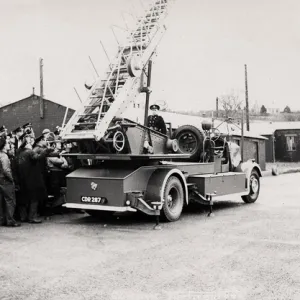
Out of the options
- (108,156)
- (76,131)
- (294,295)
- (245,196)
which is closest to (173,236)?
(108,156)

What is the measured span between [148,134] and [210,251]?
12.3 ft

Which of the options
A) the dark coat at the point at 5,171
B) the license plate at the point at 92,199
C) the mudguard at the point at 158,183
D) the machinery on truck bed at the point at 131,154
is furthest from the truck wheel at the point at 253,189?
the dark coat at the point at 5,171

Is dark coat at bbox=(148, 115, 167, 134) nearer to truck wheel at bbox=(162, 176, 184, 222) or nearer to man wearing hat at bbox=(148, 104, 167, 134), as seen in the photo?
man wearing hat at bbox=(148, 104, 167, 134)

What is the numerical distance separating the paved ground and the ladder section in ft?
6.73

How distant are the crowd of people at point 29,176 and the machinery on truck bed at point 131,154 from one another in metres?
0.67

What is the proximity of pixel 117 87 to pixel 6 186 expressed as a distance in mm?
3128

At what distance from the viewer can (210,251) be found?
738cm

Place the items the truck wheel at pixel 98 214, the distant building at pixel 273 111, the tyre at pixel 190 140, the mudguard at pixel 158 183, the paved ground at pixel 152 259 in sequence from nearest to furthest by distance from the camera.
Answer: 1. the paved ground at pixel 152 259
2. the mudguard at pixel 158 183
3. the truck wheel at pixel 98 214
4. the tyre at pixel 190 140
5. the distant building at pixel 273 111

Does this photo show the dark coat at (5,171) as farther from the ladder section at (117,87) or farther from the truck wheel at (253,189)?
the truck wheel at (253,189)

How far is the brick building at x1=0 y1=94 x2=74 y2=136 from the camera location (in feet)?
96.0

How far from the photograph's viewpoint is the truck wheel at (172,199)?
10219 millimetres

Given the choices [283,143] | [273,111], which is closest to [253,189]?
[283,143]

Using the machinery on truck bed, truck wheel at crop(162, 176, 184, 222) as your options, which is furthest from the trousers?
truck wheel at crop(162, 176, 184, 222)

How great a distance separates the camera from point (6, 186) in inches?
383
